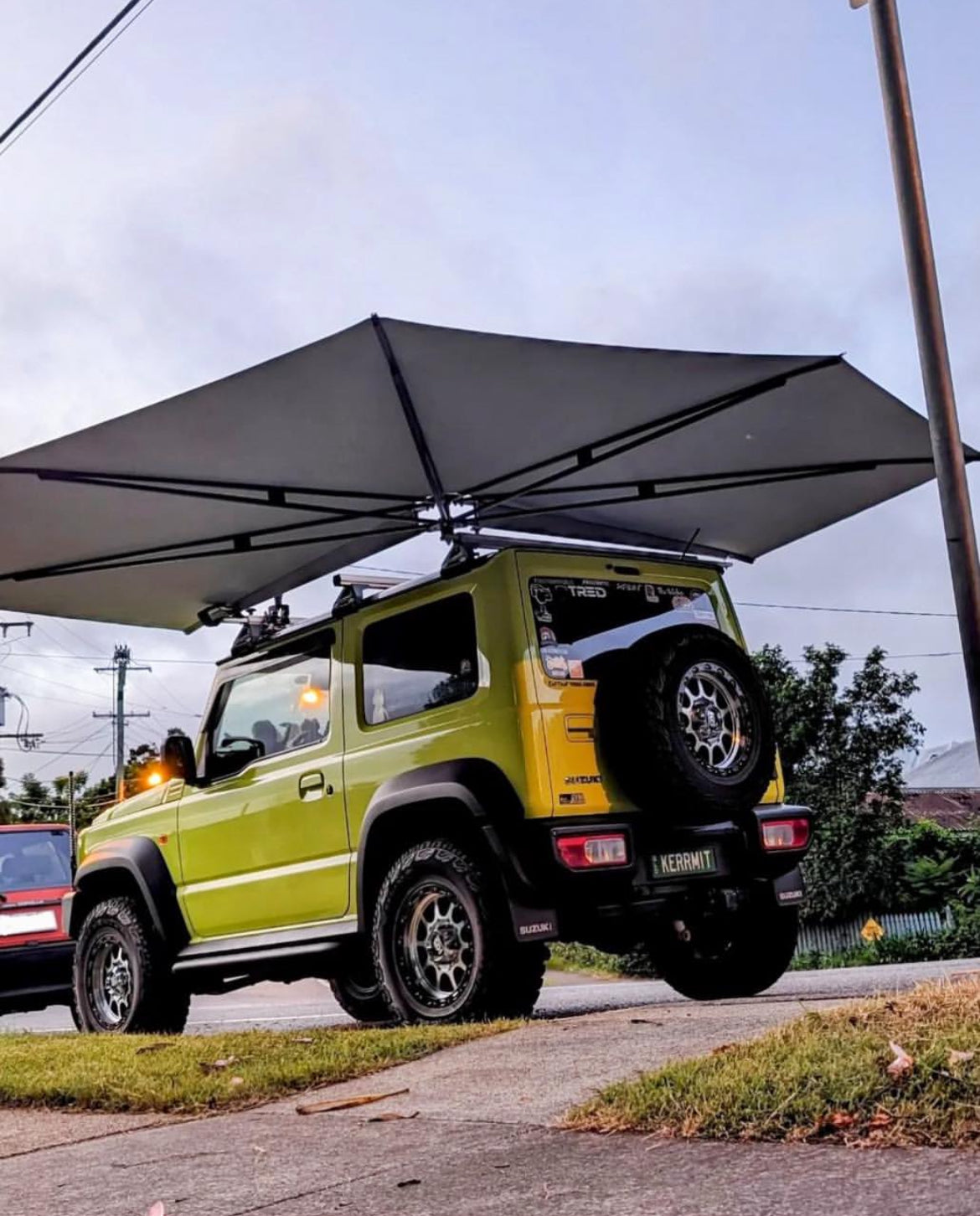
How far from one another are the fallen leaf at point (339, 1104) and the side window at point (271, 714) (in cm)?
287

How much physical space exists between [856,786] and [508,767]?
27027 millimetres

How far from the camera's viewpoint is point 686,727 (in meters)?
6.34

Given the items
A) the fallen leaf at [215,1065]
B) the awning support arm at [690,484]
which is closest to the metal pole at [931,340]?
the fallen leaf at [215,1065]

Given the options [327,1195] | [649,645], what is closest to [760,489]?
[649,645]

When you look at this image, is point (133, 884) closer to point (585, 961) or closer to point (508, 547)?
point (508, 547)

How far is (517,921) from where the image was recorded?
6008mm

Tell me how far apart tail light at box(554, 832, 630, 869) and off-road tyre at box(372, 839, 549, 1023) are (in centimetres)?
35

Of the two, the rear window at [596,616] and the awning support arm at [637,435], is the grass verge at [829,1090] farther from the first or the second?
the awning support arm at [637,435]

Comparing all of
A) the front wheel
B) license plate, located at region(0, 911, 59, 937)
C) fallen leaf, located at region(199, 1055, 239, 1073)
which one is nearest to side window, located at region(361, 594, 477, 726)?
the front wheel

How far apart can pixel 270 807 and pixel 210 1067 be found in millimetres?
2252

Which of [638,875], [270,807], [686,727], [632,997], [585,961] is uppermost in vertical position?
[686,727]

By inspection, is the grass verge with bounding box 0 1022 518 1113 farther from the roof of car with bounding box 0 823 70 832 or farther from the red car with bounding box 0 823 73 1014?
the roof of car with bounding box 0 823 70 832

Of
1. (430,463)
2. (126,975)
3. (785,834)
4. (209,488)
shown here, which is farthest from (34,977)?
(785,834)

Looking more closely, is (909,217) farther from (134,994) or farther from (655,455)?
(134,994)
